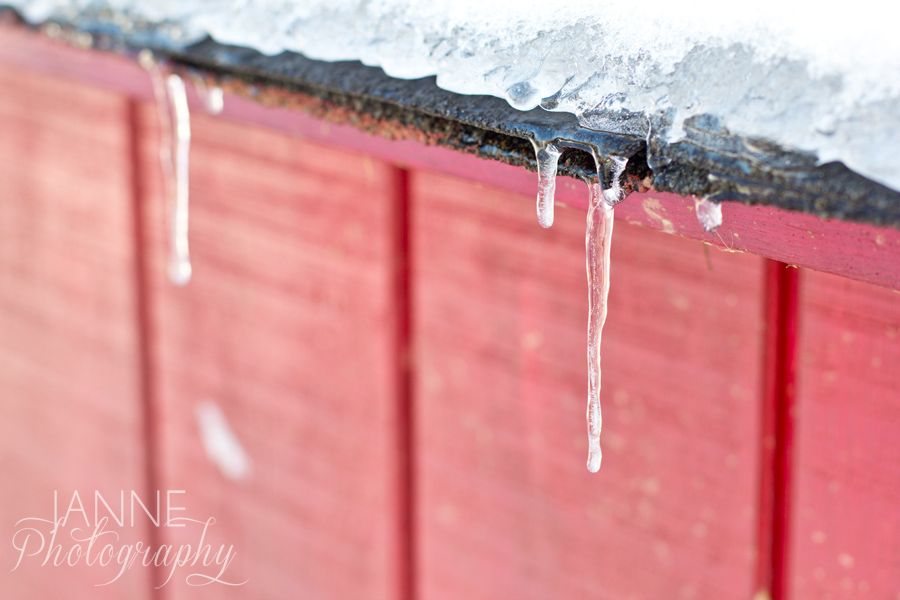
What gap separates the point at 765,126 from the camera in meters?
0.75

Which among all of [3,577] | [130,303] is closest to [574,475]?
[130,303]

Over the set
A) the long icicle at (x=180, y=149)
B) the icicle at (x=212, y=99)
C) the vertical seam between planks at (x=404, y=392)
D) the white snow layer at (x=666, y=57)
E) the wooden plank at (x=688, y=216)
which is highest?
the white snow layer at (x=666, y=57)

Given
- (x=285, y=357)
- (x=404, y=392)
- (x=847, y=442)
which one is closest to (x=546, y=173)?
(x=847, y=442)

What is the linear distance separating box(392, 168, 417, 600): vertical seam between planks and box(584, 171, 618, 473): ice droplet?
77cm

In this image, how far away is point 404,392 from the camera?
6.16 feet

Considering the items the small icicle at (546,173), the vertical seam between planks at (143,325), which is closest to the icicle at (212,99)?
the small icicle at (546,173)

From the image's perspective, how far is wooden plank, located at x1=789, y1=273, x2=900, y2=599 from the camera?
1234mm

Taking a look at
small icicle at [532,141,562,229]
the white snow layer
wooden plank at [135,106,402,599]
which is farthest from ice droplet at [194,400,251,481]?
small icicle at [532,141,562,229]

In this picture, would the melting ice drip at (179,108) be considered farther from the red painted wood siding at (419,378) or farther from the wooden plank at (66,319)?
the wooden plank at (66,319)

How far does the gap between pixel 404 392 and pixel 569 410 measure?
1.21ft

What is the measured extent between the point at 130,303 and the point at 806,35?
6.36 ft

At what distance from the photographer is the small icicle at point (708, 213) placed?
0.82 meters

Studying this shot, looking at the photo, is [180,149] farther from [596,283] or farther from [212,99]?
[596,283]

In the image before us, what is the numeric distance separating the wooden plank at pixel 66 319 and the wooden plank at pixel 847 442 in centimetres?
158
